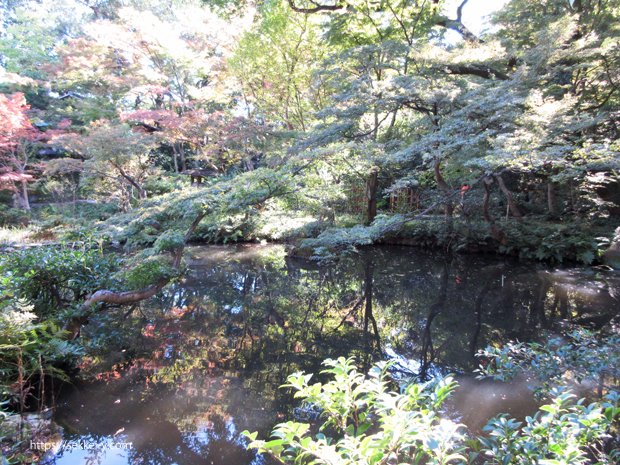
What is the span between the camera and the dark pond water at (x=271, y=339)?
8.13ft

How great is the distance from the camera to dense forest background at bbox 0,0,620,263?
5.09 metres

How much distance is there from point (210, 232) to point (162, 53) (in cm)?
564

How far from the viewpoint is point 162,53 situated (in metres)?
10.7

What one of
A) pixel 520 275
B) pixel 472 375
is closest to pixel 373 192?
pixel 520 275

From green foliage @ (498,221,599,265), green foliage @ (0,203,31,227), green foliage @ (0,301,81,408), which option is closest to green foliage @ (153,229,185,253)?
green foliage @ (0,301,81,408)

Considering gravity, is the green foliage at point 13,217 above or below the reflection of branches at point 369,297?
above

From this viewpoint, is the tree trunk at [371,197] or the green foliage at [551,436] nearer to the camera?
the green foliage at [551,436]

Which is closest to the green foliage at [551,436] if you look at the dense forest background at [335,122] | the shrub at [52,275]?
the dense forest background at [335,122]

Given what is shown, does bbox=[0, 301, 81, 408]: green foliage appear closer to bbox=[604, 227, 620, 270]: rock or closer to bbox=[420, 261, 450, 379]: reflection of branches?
bbox=[420, 261, 450, 379]: reflection of branches

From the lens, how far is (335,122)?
7.20 metres

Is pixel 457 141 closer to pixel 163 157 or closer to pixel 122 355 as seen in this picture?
pixel 122 355

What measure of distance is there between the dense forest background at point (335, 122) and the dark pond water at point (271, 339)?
1033mm

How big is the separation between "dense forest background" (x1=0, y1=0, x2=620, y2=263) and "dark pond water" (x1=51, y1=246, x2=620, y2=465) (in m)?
1.03

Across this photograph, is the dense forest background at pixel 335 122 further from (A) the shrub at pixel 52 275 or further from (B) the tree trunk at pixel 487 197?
(A) the shrub at pixel 52 275
